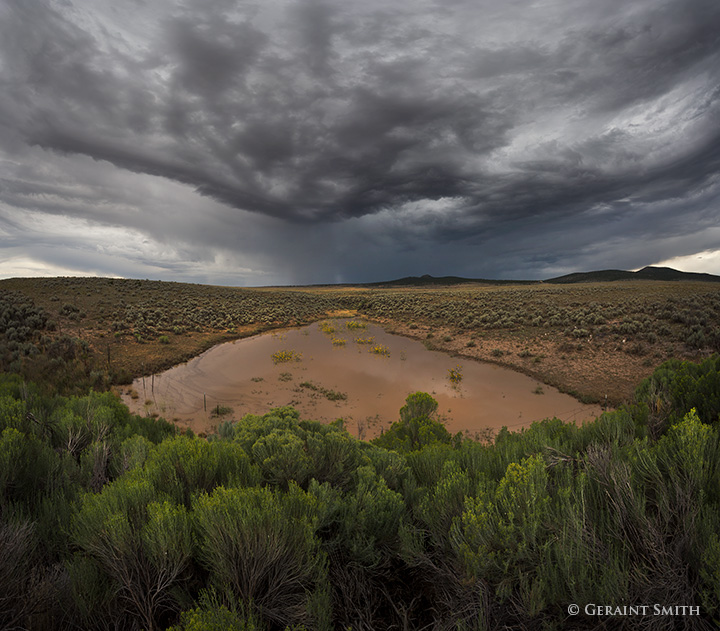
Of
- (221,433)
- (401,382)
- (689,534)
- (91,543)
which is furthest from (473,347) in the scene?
(91,543)

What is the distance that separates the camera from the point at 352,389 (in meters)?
16.7

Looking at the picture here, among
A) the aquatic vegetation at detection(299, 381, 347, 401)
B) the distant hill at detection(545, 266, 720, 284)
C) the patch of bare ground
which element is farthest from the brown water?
the distant hill at detection(545, 266, 720, 284)

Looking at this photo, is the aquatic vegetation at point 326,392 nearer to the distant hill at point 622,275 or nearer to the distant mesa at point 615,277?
the distant mesa at point 615,277

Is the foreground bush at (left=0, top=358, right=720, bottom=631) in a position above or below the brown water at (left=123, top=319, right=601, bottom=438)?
above

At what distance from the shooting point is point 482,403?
581 inches

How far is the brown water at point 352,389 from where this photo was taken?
43.4 feet

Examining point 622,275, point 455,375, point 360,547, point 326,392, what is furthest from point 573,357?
point 622,275

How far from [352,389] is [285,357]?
277 inches

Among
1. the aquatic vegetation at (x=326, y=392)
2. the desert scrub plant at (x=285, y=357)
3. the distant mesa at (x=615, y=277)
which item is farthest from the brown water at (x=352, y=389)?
the distant mesa at (x=615, y=277)

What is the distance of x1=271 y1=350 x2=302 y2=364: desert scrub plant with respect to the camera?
21234 millimetres

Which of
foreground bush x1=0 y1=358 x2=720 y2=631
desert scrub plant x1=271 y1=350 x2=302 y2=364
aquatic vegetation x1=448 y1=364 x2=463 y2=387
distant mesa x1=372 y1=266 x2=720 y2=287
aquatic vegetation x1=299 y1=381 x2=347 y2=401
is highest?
distant mesa x1=372 y1=266 x2=720 y2=287

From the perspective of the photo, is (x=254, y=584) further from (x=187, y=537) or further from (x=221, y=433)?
(x=221, y=433)

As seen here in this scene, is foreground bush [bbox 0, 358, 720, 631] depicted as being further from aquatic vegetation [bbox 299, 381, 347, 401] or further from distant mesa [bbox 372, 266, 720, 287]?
distant mesa [bbox 372, 266, 720, 287]

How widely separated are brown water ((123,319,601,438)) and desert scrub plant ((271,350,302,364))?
11.3 inches
